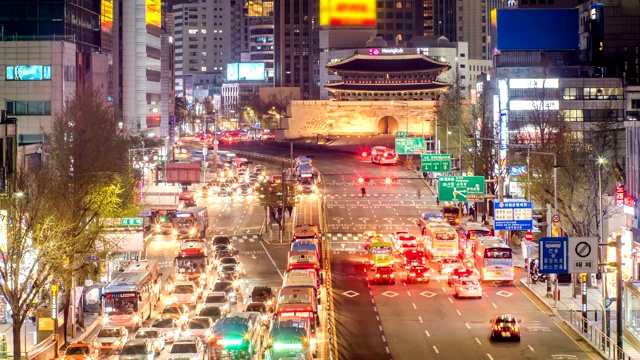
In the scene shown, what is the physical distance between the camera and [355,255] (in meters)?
71.6

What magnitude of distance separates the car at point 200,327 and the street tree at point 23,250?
5.86 meters

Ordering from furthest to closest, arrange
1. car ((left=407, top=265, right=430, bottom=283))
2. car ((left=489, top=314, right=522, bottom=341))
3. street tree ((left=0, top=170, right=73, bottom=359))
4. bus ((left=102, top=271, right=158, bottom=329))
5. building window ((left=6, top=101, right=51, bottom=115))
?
building window ((left=6, top=101, right=51, bottom=115))
car ((left=407, top=265, right=430, bottom=283))
bus ((left=102, top=271, right=158, bottom=329))
car ((left=489, top=314, right=522, bottom=341))
street tree ((left=0, top=170, right=73, bottom=359))

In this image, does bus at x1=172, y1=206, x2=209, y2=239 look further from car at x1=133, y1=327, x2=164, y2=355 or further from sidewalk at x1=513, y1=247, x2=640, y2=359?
car at x1=133, y1=327, x2=164, y2=355

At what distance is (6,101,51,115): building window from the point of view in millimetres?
85688

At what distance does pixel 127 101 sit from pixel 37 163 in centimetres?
6245

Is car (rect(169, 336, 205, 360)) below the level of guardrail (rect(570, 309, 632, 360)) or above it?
above

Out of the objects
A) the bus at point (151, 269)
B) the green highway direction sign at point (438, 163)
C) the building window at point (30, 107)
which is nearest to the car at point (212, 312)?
the bus at point (151, 269)

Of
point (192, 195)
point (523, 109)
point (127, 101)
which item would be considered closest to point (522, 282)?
point (192, 195)

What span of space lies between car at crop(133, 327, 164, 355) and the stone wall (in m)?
154

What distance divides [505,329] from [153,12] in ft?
344

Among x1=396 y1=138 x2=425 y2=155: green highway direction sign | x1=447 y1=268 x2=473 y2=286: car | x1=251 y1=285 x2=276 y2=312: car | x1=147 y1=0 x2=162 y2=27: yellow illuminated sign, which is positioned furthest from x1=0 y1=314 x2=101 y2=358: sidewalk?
x1=147 y1=0 x2=162 y2=27: yellow illuminated sign

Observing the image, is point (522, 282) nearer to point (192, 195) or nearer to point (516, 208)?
point (516, 208)

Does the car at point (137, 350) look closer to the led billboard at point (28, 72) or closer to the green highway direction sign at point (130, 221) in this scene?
the green highway direction sign at point (130, 221)

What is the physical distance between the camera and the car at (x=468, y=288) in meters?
54.1
